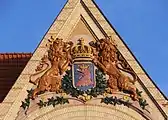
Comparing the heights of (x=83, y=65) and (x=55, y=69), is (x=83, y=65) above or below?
below

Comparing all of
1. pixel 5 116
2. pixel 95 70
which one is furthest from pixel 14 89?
pixel 95 70

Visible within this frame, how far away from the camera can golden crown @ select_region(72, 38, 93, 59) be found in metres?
23.9

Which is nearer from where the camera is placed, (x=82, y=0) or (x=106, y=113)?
(x=106, y=113)

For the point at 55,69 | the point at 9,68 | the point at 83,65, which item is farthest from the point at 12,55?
the point at 83,65

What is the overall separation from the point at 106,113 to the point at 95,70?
137 centimetres

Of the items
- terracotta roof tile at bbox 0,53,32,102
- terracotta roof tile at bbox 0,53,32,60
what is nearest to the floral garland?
terracotta roof tile at bbox 0,53,32,102

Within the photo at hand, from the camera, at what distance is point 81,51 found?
24031 mm

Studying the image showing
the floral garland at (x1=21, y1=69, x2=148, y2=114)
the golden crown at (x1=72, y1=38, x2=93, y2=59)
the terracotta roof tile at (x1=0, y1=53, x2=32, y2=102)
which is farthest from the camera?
the terracotta roof tile at (x1=0, y1=53, x2=32, y2=102)

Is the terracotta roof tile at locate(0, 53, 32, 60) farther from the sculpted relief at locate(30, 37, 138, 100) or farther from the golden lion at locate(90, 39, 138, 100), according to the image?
the golden lion at locate(90, 39, 138, 100)

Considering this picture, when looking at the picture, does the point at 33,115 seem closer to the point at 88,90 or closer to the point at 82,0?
the point at 88,90

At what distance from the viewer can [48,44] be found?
24203 millimetres

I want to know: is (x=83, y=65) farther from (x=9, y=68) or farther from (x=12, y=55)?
(x=12, y=55)

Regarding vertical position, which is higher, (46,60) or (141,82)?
(46,60)

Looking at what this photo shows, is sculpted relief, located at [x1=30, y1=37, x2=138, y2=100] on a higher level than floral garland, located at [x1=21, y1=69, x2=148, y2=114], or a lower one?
higher
